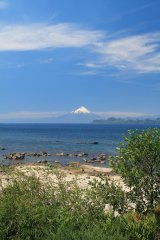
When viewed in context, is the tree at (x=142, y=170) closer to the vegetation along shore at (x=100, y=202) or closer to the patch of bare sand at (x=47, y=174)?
the vegetation along shore at (x=100, y=202)

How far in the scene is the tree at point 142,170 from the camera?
18359 mm

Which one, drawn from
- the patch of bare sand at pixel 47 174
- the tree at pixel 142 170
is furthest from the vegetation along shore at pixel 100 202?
the patch of bare sand at pixel 47 174

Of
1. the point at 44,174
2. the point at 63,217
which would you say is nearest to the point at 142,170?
the point at 63,217

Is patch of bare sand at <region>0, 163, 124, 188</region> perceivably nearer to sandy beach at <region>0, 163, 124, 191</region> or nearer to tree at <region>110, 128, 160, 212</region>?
sandy beach at <region>0, 163, 124, 191</region>

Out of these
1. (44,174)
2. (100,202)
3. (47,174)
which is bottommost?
(100,202)

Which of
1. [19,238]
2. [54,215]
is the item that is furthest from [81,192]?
[19,238]

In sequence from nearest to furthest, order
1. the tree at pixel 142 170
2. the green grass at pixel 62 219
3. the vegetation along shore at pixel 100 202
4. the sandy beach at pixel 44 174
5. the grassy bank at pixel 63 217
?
1. the green grass at pixel 62 219
2. the grassy bank at pixel 63 217
3. the vegetation along shore at pixel 100 202
4. the tree at pixel 142 170
5. the sandy beach at pixel 44 174

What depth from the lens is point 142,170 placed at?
61.3ft

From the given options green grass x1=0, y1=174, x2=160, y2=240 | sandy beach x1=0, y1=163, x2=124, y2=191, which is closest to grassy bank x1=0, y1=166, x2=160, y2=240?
green grass x1=0, y1=174, x2=160, y2=240

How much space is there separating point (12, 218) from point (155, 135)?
818cm

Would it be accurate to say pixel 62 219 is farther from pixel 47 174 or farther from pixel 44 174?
pixel 44 174

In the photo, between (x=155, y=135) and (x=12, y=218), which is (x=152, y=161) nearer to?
(x=155, y=135)

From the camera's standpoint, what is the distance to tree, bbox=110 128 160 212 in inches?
723

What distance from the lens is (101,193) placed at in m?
18.7
